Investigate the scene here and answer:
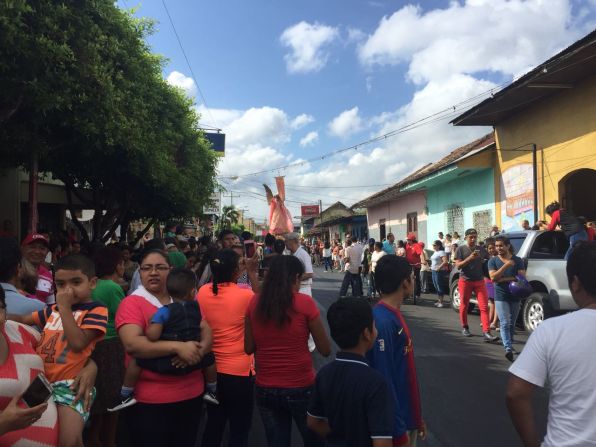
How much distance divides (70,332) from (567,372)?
2328mm

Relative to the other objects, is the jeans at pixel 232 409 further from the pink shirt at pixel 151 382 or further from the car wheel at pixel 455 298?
the car wheel at pixel 455 298

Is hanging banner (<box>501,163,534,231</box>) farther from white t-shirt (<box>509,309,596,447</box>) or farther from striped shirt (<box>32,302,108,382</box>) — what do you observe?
striped shirt (<box>32,302,108,382</box>)

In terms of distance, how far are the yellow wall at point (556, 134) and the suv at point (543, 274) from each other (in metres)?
4.66

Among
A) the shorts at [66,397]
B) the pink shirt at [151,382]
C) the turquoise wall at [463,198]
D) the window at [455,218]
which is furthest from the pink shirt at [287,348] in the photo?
the window at [455,218]

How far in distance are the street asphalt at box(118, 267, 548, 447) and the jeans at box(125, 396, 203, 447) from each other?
5.29 feet

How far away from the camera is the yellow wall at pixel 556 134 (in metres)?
12.4

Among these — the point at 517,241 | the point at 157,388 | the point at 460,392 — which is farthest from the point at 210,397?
the point at 517,241

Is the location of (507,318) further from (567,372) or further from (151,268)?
(151,268)

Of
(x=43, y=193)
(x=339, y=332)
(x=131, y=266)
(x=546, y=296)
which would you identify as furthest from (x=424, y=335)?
(x=43, y=193)

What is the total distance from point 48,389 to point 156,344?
2.37 feet

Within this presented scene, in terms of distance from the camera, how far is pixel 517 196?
15.4m

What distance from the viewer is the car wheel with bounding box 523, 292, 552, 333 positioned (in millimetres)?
8047

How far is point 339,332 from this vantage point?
7.48 feet

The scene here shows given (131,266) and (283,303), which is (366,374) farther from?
(131,266)
